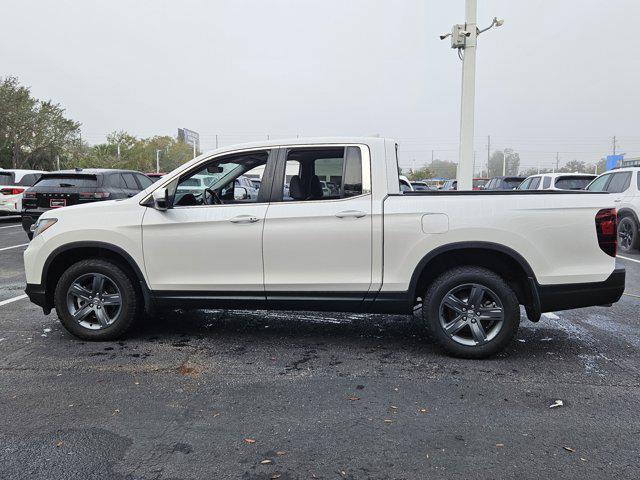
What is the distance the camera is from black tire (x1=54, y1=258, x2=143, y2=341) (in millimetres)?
4820

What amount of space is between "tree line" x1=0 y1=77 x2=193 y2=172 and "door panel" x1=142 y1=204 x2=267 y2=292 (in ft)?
150

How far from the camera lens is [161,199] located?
4.67 m

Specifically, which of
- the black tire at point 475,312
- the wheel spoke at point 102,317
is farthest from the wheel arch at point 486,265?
the wheel spoke at point 102,317

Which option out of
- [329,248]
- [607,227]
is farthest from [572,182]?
[329,248]

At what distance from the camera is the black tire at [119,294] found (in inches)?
190

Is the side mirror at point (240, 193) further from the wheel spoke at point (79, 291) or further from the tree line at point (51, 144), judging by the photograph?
the tree line at point (51, 144)

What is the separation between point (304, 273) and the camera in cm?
453

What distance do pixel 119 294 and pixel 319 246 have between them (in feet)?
6.47

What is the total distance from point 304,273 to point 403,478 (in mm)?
2142

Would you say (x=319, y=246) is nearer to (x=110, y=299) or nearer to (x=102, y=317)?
(x=110, y=299)

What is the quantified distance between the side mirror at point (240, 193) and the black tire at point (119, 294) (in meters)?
1.27

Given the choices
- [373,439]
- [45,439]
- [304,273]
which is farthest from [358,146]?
[45,439]

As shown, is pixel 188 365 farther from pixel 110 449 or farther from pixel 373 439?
pixel 373 439

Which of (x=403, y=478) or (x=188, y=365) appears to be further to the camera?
(x=188, y=365)
